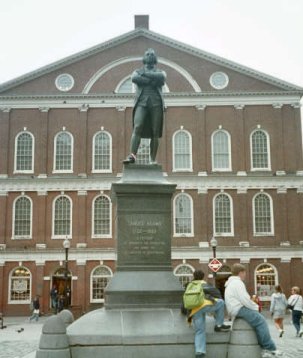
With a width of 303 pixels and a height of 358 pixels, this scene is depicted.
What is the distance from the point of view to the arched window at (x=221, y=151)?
3947 centimetres

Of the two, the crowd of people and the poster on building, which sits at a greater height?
the crowd of people

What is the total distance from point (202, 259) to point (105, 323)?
92.0 feet

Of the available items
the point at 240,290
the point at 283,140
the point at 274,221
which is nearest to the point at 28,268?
the point at 274,221

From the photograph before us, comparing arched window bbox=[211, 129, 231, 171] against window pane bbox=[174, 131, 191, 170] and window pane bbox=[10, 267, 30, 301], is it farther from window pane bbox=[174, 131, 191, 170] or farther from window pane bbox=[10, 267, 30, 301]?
window pane bbox=[10, 267, 30, 301]

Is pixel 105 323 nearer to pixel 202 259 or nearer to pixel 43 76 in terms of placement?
pixel 202 259

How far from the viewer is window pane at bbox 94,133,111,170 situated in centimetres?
3953

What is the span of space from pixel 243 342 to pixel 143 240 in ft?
10.0

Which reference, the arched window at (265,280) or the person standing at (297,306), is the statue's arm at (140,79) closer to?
the person standing at (297,306)

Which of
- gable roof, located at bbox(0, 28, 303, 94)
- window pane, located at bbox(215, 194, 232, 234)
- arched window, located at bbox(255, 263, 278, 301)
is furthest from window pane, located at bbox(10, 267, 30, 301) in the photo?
arched window, located at bbox(255, 263, 278, 301)

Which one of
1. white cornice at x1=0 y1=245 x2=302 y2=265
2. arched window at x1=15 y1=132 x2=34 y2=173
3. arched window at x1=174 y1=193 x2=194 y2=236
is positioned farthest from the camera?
arched window at x1=15 y1=132 x2=34 y2=173

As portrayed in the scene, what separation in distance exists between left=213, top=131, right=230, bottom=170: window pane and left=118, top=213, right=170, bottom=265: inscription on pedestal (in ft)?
91.3

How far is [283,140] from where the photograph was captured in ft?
130

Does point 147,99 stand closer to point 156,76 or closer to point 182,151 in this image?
point 156,76

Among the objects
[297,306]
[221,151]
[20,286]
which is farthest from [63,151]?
[297,306]
